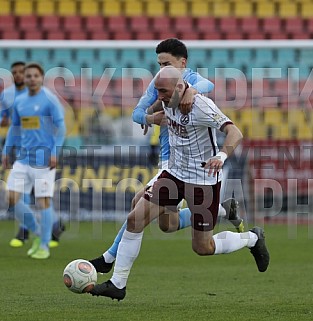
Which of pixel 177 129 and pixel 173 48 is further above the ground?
pixel 173 48

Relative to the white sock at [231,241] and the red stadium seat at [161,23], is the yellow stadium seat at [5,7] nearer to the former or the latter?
the red stadium seat at [161,23]

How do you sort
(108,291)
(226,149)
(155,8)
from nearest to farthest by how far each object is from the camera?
1. (226,149)
2. (108,291)
3. (155,8)

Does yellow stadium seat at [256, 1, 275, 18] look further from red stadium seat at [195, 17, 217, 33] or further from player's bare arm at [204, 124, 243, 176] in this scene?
player's bare arm at [204, 124, 243, 176]

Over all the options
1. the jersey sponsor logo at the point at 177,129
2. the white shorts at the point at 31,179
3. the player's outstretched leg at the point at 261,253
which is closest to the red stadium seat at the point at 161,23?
the white shorts at the point at 31,179

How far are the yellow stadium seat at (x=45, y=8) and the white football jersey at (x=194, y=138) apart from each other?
1258cm

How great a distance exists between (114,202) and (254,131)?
2.83 m

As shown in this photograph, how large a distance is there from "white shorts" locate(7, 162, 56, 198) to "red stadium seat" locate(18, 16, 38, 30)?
853 centimetres

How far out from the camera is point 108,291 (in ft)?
22.5

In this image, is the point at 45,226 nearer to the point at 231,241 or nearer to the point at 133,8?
the point at 231,241

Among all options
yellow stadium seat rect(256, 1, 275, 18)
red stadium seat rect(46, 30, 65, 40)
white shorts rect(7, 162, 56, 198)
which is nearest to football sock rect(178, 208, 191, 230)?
white shorts rect(7, 162, 56, 198)

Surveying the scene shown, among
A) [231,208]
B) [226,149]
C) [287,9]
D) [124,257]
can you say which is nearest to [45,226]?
[231,208]

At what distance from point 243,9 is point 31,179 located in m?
9.57

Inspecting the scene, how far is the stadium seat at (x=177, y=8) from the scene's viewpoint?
63.4ft

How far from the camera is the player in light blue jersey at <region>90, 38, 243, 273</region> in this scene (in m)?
7.20
